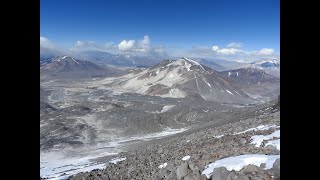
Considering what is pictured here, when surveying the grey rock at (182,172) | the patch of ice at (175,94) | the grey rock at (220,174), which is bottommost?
the grey rock at (182,172)

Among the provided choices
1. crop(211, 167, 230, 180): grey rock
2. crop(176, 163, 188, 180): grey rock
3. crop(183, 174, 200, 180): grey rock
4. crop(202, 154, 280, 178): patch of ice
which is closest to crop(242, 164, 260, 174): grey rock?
crop(202, 154, 280, 178): patch of ice

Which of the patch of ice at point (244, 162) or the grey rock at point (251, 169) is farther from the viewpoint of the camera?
the patch of ice at point (244, 162)

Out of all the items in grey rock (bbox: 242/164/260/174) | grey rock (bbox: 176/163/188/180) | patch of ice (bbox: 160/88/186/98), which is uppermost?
patch of ice (bbox: 160/88/186/98)

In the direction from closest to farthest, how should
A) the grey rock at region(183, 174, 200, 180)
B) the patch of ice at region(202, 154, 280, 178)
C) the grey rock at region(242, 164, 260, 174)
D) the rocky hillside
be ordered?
the grey rock at region(242, 164, 260, 174), the patch of ice at region(202, 154, 280, 178), the grey rock at region(183, 174, 200, 180), the rocky hillside

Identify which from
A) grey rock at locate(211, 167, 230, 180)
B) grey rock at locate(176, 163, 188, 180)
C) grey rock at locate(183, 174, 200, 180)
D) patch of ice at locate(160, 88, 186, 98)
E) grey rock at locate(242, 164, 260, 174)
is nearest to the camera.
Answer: grey rock at locate(242, 164, 260, 174)

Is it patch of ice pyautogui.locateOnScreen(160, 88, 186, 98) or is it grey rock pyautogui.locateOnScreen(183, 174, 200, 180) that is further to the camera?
patch of ice pyautogui.locateOnScreen(160, 88, 186, 98)

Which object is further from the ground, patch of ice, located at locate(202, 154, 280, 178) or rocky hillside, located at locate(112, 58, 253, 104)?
rocky hillside, located at locate(112, 58, 253, 104)

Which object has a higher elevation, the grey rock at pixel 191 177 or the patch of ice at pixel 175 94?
the patch of ice at pixel 175 94

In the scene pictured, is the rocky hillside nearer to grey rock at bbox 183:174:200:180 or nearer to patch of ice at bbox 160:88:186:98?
patch of ice at bbox 160:88:186:98

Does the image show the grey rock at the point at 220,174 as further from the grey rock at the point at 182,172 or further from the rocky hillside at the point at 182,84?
the rocky hillside at the point at 182,84

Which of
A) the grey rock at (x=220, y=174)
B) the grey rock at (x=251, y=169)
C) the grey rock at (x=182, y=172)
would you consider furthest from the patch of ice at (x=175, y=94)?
the grey rock at (x=251, y=169)
